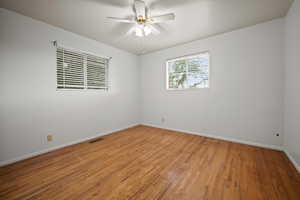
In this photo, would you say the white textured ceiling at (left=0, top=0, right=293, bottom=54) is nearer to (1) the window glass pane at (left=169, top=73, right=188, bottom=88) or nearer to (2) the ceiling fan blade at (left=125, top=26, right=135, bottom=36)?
(2) the ceiling fan blade at (left=125, top=26, right=135, bottom=36)

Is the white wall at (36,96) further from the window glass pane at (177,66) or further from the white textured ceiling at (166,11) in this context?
the window glass pane at (177,66)

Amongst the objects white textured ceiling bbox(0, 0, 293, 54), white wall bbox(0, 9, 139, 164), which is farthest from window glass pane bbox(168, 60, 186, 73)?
white wall bbox(0, 9, 139, 164)

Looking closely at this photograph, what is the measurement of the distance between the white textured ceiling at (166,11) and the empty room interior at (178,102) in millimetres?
21

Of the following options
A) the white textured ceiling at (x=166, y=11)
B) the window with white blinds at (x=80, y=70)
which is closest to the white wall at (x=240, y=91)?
the white textured ceiling at (x=166, y=11)

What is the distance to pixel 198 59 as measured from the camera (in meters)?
3.12

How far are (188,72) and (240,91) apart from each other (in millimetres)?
1356

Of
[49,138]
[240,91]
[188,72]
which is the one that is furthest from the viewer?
[188,72]

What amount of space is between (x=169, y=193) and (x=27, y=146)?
8.33 feet

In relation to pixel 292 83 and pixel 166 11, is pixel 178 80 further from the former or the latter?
pixel 292 83

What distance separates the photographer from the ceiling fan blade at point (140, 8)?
63.4 inches

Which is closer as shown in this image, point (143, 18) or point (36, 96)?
point (143, 18)

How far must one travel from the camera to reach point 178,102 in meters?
3.43

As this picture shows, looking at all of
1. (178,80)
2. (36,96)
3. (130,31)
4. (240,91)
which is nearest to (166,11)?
(130,31)

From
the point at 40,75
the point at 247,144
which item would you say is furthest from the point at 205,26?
the point at 40,75
